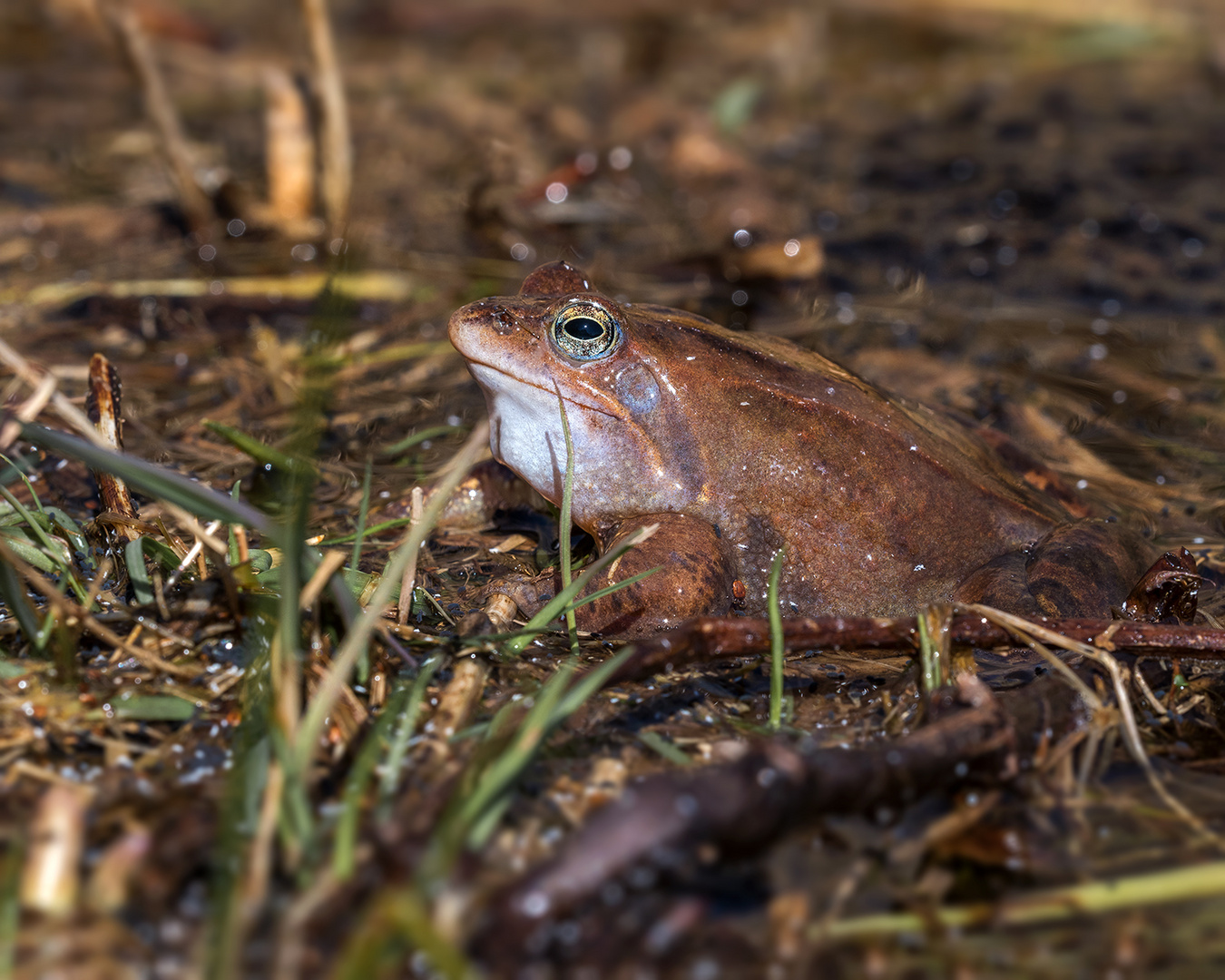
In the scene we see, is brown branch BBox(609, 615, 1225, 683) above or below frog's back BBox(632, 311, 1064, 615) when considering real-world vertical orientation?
below

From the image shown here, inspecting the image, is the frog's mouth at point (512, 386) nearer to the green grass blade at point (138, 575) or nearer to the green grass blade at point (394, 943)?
the green grass blade at point (138, 575)

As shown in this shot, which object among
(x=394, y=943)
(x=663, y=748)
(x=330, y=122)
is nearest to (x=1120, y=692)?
(x=663, y=748)

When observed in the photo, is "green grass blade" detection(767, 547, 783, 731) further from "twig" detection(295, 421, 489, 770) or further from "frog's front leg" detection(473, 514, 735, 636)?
"twig" detection(295, 421, 489, 770)

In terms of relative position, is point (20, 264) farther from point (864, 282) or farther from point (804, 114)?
point (804, 114)

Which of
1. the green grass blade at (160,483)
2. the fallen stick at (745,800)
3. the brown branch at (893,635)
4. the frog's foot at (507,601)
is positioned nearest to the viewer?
the fallen stick at (745,800)

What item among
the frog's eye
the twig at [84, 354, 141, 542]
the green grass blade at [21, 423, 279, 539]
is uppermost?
the frog's eye

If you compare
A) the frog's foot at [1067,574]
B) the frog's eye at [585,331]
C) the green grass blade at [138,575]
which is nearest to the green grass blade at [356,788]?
the green grass blade at [138,575]

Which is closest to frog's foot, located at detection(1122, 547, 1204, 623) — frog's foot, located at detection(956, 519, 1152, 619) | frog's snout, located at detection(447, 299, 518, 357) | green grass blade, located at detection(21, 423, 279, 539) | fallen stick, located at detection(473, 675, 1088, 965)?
frog's foot, located at detection(956, 519, 1152, 619)

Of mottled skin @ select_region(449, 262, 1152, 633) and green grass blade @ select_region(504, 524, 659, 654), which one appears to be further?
mottled skin @ select_region(449, 262, 1152, 633)
